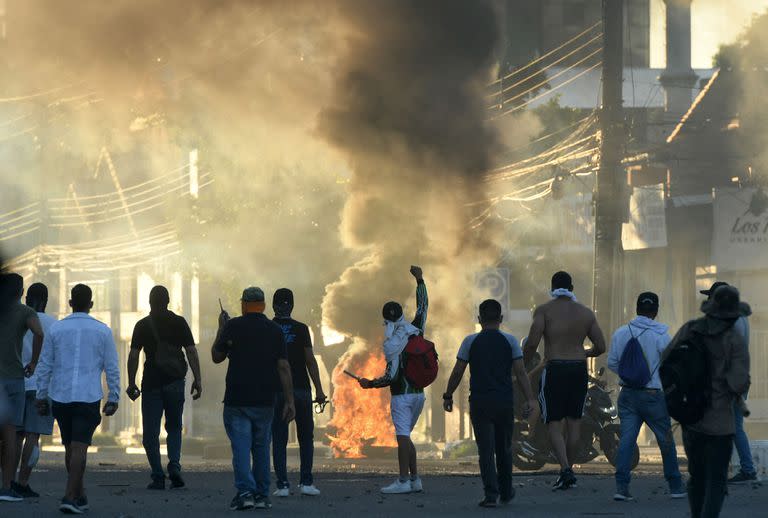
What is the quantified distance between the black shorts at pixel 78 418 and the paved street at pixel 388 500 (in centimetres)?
69

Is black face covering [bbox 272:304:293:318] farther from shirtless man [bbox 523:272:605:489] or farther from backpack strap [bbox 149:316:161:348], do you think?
shirtless man [bbox 523:272:605:489]

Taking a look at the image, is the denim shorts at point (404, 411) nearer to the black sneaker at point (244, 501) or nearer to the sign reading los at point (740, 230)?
the black sneaker at point (244, 501)

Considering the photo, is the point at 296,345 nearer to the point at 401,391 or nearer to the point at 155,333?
A: the point at 401,391

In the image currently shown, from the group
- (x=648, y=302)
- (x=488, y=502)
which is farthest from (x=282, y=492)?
(x=648, y=302)

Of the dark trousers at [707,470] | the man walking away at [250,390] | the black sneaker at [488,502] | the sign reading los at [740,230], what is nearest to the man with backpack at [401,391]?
the black sneaker at [488,502]

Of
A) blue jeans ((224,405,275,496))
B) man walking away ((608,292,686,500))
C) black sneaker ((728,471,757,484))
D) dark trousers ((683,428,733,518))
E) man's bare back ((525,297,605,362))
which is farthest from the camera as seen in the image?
black sneaker ((728,471,757,484))

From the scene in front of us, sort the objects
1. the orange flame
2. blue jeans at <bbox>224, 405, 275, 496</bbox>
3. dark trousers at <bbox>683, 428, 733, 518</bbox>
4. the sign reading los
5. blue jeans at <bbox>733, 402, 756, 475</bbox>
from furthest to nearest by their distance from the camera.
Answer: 1. the sign reading los
2. the orange flame
3. blue jeans at <bbox>733, 402, 756, 475</bbox>
4. blue jeans at <bbox>224, 405, 275, 496</bbox>
5. dark trousers at <bbox>683, 428, 733, 518</bbox>

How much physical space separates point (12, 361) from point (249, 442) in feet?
7.00

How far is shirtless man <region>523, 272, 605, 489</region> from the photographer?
14117mm

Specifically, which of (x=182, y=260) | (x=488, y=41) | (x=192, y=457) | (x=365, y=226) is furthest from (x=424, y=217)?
(x=182, y=260)

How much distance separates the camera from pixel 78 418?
494 inches

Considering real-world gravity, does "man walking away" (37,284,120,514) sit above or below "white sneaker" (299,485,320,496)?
above

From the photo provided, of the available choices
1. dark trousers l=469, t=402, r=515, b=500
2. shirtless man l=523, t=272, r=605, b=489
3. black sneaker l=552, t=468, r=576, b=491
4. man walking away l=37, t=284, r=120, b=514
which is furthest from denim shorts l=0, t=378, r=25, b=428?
black sneaker l=552, t=468, r=576, b=491

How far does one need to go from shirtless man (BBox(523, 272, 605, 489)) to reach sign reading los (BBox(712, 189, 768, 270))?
23.3 meters
